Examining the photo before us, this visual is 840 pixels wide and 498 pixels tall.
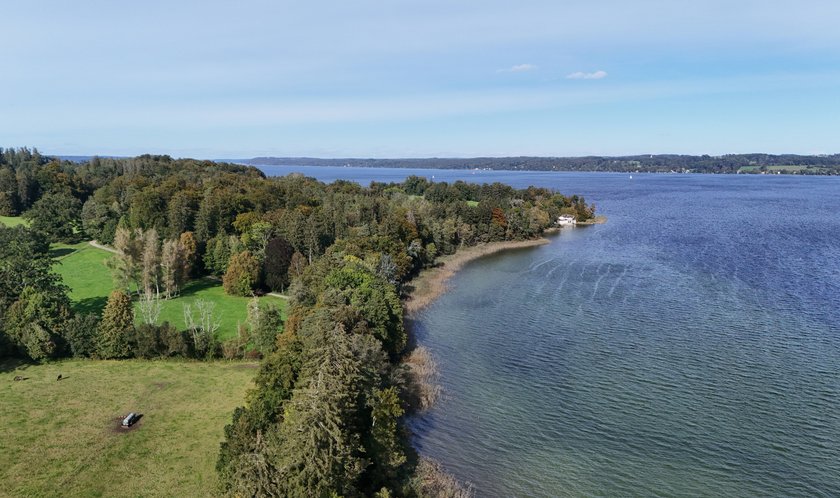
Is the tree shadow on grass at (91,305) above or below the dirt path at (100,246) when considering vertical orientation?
below

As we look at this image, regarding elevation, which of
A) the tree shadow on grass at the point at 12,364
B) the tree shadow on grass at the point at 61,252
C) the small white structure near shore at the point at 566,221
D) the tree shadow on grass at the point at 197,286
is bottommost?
the tree shadow on grass at the point at 12,364

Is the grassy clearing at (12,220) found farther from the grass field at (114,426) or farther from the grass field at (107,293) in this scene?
the grass field at (114,426)

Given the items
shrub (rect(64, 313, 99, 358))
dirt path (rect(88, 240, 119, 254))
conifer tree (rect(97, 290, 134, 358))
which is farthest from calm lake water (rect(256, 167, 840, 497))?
dirt path (rect(88, 240, 119, 254))

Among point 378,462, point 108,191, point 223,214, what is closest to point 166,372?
point 378,462

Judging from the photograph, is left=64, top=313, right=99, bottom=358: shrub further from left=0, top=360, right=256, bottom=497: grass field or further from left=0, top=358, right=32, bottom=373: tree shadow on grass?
left=0, top=358, right=32, bottom=373: tree shadow on grass

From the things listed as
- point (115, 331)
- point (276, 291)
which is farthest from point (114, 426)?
point (276, 291)

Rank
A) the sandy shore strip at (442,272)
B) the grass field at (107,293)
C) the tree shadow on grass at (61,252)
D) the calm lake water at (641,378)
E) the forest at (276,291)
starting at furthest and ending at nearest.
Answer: the tree shadow on grass at (61,252) < the sandy shore strip at (442,272) < the grass field at (107,293) < the calm lake water at (641,378) < the forest at (276,291)

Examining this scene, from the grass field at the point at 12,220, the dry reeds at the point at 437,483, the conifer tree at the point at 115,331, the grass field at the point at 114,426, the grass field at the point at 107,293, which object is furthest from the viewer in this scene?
the grass field at the point at 12,220

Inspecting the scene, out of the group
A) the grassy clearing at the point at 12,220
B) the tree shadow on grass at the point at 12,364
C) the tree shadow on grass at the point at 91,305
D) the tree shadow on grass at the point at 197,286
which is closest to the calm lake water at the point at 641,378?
the tree shadow on grass at the point at 197,286
